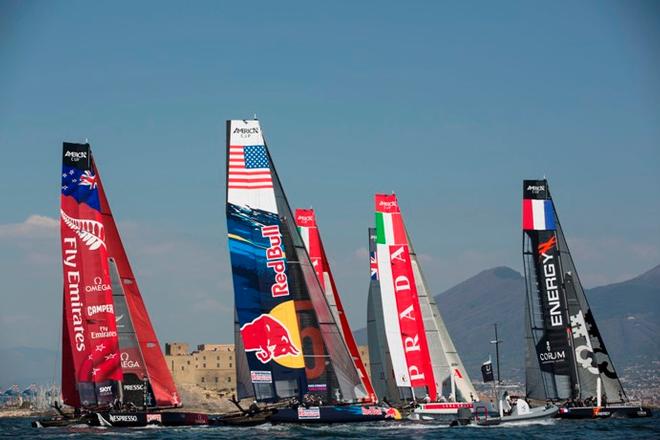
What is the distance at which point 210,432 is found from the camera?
1924 inches

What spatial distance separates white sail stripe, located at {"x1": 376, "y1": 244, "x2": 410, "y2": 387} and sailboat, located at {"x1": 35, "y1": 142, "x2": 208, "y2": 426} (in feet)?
32.6

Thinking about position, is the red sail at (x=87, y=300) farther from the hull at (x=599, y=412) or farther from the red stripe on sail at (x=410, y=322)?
the hull at (x=599, y=412)

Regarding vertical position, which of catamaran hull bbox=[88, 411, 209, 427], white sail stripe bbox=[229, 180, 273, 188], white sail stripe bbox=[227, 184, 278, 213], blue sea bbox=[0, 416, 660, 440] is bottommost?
blue sea bbox=[0, 416, 660, 440]

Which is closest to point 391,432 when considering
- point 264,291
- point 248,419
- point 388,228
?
point 248,419

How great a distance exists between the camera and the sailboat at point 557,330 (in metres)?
57.8

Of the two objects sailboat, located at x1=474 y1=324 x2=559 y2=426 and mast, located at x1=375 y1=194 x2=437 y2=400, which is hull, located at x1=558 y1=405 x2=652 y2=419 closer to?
sailboat, located at x1=474 y1=324 x2=559 y2=426

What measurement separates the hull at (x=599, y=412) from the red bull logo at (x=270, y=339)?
1311 centimetres

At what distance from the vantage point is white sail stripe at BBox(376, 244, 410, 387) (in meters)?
57.8

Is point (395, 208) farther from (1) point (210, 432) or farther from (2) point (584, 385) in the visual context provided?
(1) point (210, 432)

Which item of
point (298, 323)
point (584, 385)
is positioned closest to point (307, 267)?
point (298, 323)

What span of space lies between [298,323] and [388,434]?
7117 millimetres

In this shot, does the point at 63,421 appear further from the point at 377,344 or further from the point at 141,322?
the point at 377,344

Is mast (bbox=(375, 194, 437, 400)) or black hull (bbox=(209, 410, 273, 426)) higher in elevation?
mast (bbox=(375, 194, 437, 400))

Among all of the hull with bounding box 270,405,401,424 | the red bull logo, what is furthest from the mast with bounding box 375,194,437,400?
the red bull logo
